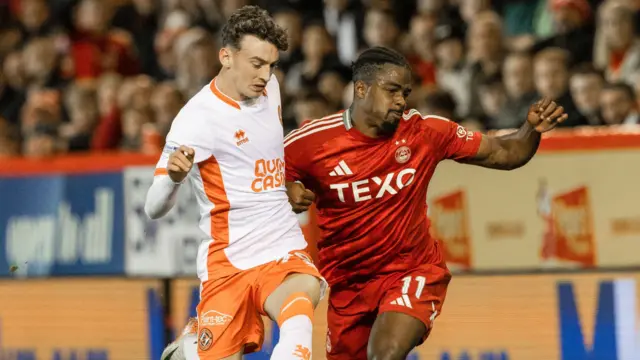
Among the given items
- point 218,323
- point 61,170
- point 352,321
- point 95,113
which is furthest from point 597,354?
point 95,113

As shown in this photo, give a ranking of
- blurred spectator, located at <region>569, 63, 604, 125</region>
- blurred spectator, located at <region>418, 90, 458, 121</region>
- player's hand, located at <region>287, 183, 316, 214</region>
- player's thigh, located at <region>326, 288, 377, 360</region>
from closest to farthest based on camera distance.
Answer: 1. player's hand, located at <region>287, 183, 316, 214</region>
2. player's thigh, located at <region>326, 288, 377, 360</region>
3. blurred spectator, located at <region>569, 63, 604, 125</region>
4. blurred spectator, located at <region>418, 90, 458, 121</region>

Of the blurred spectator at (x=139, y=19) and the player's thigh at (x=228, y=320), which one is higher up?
the blurred spectator at (x=139, y=19)

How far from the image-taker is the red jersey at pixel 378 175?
6484 millimetres

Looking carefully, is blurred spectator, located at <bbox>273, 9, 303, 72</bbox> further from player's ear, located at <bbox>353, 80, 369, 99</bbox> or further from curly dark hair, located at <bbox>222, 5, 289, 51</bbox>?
curly dark hair, located at <bbox>222, 5, 289, 51</bbox>

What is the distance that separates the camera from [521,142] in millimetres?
6484

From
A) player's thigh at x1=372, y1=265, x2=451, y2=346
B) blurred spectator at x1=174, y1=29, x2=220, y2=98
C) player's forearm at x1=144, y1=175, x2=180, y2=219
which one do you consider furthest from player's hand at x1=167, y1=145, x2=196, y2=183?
blurred spectator at x1=174, y1=29, x2=220, y2=98

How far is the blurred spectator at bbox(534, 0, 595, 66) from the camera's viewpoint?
10633mm

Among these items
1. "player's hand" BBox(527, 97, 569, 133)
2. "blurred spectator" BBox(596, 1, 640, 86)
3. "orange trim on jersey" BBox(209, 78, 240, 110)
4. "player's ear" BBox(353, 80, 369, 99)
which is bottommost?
"player's hand" BBox(527, 97, 569, 133)

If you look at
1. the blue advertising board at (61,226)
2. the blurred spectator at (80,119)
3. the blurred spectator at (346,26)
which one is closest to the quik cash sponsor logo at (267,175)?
the blue advertising board at (61,226)

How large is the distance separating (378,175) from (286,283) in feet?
3.09

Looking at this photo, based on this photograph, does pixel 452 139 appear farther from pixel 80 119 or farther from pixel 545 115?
pixel 80 119

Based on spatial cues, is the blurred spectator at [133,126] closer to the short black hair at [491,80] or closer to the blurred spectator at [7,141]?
the blurred spectator at [7,141]

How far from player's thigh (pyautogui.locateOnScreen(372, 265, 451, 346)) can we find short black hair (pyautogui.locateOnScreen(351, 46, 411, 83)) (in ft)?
3.63

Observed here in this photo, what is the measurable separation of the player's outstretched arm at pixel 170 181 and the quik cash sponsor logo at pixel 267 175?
43 centimetres
